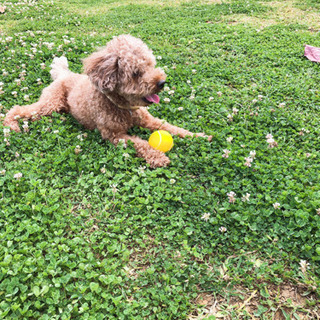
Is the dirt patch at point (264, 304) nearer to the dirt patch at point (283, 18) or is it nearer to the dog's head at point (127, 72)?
the dog's head at point (127, 72)

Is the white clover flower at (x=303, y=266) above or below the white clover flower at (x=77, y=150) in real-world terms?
below

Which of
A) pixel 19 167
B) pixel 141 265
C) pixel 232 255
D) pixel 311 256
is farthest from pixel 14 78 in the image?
pixel 311 256

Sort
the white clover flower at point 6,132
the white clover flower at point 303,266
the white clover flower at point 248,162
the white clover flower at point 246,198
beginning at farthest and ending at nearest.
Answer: the white clover flower at point 6,132 → the white clover flower at point 248,162 → the white clover flower at point 246,198 → the white clover flower at point 303,266

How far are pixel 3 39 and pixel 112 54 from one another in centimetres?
507

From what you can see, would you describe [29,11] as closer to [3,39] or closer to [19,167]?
[3,39]

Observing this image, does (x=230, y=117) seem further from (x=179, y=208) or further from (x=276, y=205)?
(x=179, y=208)

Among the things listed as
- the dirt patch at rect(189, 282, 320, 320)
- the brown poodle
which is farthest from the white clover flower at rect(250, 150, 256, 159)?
the dirt patch at rect(189, 282, 320, 320)

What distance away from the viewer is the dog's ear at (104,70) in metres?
3.18

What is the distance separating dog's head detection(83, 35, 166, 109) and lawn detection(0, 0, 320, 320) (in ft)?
2.36

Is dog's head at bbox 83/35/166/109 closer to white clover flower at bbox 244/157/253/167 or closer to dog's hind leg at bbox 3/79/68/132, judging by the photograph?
dog's hind leg at bbox 3/79/68/132

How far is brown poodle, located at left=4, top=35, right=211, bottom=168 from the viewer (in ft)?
10.5

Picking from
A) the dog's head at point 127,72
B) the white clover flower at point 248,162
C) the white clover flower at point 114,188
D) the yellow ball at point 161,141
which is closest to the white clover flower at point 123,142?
the yellow ball at point 161,141

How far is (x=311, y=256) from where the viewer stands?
2.37 meters

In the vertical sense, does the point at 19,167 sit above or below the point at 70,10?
below
